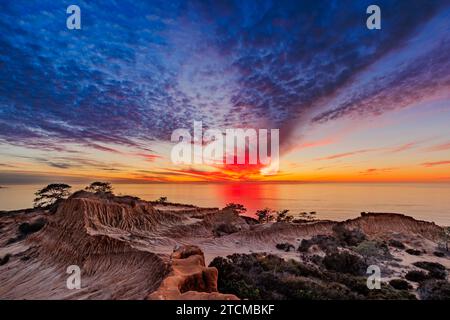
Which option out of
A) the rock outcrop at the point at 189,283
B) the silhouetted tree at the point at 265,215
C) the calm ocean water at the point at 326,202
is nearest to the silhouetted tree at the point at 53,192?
the calm ocean water at the point at 326,202

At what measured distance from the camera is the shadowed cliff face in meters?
8.74

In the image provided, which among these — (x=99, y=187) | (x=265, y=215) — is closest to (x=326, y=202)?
(x=265, y=215)

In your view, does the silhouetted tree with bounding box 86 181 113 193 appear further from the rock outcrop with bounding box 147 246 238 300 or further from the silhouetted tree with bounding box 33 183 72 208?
the rock outcrop with bounding box 147 246 238 300

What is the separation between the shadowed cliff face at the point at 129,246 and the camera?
28.7 feet

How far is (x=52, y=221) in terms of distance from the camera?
20.5 meters

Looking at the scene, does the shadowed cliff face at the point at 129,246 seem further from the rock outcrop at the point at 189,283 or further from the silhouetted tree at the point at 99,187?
the silhouetted tree at the point at 99,187

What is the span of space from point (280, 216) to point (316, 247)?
66.3 ft

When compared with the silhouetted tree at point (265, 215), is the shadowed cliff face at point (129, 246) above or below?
above

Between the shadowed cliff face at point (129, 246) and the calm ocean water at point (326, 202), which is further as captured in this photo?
the calm ocean water at point (326, 202)

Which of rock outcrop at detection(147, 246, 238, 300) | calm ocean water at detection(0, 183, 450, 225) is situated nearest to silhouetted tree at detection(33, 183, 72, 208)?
calm ocean water at detection(0, 183, 450, 225)

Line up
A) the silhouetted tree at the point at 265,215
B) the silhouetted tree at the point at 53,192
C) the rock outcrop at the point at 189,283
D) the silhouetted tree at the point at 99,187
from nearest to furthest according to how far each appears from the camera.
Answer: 1. the rock outcrop at the point at 189,283
2. the silhouetted tree at the point at 265,215
3. the silhouetted tree at the point at 53,192
4. the silhouetted tree at the point at 99,187

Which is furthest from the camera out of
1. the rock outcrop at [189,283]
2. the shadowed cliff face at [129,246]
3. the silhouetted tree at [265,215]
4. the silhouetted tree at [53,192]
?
the silhouetted tree at [53,192]

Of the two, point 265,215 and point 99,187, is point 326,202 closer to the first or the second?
point 265,215
